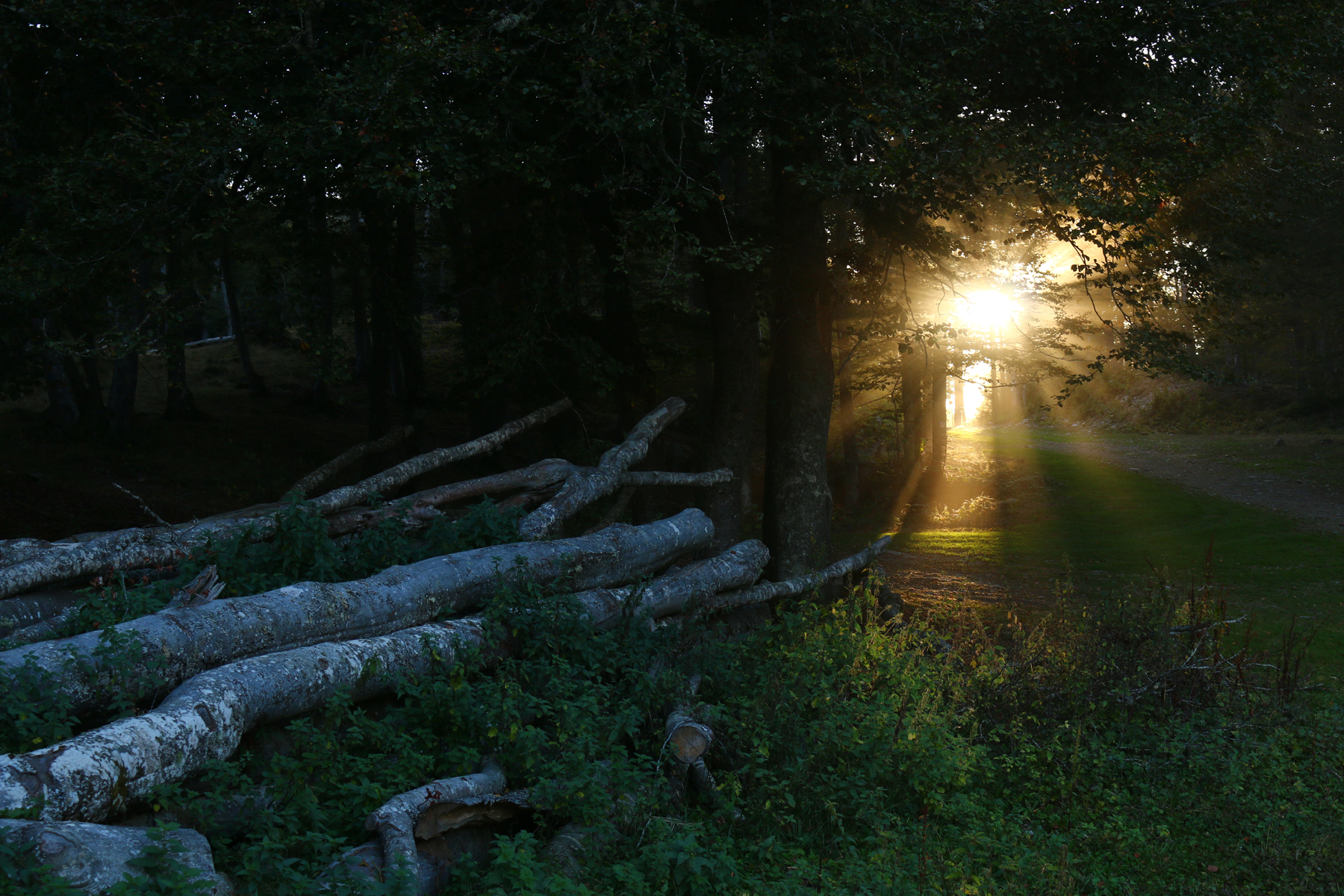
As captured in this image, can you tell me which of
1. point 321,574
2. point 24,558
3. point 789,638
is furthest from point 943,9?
point 24,558

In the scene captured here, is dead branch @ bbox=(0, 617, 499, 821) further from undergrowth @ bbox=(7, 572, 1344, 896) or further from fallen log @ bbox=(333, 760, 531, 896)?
fallen log @ bbox=(333, 760, 531, 896)

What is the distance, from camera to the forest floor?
13.2 metres

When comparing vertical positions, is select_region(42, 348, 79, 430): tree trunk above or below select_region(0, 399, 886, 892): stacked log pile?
above

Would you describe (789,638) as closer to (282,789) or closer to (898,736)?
(898,736)

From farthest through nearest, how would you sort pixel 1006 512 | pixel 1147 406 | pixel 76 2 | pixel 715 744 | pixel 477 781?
pixel 1147 406, pixel 1006 512, pixel 76 2, pixel 715 744, pixel 477 781

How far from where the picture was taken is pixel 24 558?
23.4 feet

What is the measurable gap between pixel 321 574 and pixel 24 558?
2323 mm

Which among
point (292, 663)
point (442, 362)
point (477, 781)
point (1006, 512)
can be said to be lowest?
point (1006, 512)

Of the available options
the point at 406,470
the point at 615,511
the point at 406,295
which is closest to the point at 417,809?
the point at 406,470

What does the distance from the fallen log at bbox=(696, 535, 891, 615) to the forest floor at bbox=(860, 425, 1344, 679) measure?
6.67 feet

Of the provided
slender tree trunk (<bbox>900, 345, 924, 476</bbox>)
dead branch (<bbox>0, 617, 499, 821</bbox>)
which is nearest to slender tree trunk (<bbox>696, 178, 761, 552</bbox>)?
dead branch (<bbox>0, 617, 499, 821</bbox>)

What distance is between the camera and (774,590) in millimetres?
9906

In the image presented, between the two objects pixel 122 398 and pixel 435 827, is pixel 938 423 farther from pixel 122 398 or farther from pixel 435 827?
pixel 435 827

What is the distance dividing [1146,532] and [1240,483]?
792 cm
